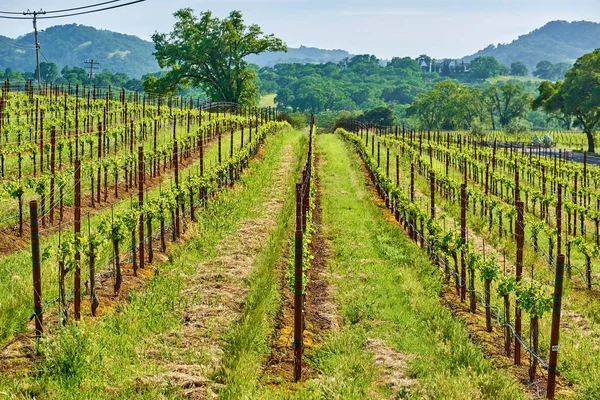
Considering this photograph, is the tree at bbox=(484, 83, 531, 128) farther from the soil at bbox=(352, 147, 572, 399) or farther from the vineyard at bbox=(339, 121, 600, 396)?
the soil at bbox=(352, 147, 572, 399)

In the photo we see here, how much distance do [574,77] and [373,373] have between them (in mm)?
60289

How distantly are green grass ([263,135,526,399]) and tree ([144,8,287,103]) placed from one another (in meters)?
48.7

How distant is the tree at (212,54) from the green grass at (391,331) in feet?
160

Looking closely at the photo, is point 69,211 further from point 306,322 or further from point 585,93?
point 585,93

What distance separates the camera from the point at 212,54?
207 ft

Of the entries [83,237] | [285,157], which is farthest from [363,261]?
[285,157]

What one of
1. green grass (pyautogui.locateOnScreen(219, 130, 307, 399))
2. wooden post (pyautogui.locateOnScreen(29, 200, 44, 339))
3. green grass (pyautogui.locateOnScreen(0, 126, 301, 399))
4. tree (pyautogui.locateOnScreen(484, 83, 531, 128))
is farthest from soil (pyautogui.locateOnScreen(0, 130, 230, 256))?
tree (pyautogui.locateOnScreen(484, 83, 531, 128))

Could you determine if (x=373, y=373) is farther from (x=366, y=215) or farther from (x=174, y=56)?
(x=174, y=56)

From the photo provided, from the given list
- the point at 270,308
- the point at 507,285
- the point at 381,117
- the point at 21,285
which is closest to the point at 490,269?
the point at 507,285

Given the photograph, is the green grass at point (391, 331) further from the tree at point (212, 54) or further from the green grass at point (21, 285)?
the tree at point (212, 54)

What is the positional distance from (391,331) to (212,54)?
57.1 m

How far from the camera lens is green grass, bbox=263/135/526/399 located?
24.8 ft

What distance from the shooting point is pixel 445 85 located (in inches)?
4353

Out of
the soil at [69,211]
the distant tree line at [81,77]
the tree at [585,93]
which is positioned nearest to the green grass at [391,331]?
the soil at [69,211]
